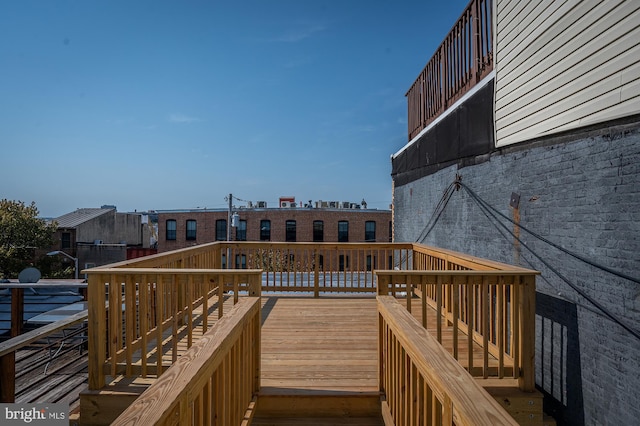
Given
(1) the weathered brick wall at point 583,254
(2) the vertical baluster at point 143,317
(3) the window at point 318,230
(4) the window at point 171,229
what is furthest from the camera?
(4) the window at point 171,229

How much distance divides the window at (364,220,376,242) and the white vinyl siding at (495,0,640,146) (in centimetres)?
3059

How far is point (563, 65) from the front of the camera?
3811mm

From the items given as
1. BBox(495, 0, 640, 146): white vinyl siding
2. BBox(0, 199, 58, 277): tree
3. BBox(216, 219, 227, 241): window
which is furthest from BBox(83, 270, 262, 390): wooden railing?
BBox(216, 219, 227, 241): window

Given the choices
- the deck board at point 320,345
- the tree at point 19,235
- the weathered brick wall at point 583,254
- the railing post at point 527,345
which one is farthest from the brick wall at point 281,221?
the railing post at point 527,345

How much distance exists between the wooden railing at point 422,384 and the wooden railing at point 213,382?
0.99 m

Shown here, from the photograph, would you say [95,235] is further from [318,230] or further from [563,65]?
[563,65]

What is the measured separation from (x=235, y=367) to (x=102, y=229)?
40.4 meters

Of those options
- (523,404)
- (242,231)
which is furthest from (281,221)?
(523,404)

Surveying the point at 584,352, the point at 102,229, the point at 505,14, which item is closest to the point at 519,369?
the point at 584,352

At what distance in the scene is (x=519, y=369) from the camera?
3266 mm

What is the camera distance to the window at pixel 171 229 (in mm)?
35406

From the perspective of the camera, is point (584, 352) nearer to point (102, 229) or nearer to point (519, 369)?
point (519, 369)

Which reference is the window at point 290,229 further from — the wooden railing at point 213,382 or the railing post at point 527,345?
the railing post at point 527,345

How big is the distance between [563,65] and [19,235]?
34831 millimetres
